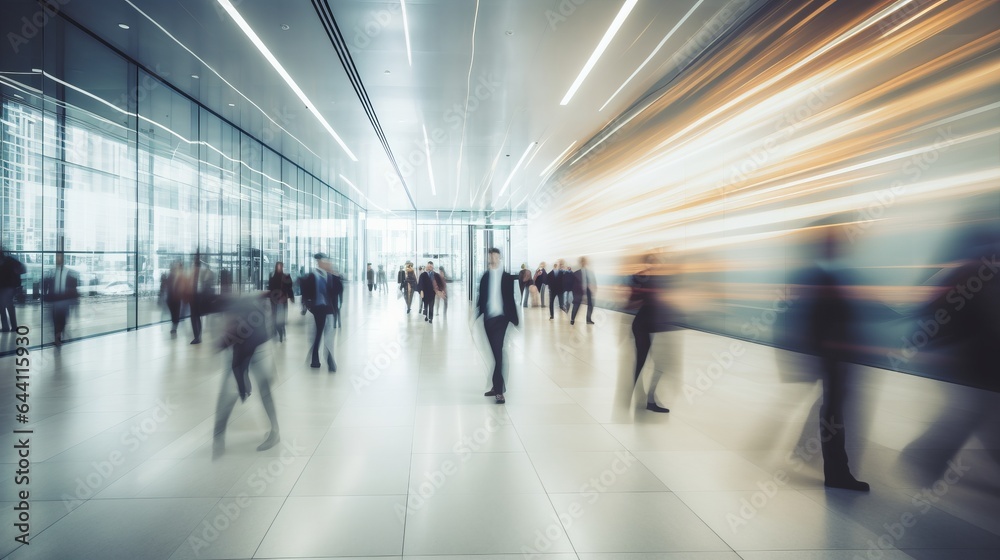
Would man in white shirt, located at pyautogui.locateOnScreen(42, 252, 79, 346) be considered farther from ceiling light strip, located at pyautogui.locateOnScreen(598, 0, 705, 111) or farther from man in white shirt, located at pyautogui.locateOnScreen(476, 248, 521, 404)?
ceiling light strip, located at pyautogui.locateOnScreen(598, 0, 705, 111)

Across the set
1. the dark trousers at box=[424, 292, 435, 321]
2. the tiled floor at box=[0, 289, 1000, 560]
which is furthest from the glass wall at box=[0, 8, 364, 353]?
the dark trousers at box=[424, 292, 435, 321]

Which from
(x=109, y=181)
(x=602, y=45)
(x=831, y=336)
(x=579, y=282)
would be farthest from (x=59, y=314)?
(x=831, y=336)

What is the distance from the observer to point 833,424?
3201mm

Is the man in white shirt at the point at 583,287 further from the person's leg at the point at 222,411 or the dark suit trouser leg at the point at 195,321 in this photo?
the person's leg at the point at 222,411

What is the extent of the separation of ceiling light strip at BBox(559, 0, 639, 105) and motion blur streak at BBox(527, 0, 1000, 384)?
2088 millimetres

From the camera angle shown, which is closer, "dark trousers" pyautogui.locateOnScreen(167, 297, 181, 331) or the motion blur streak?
the motion blur streak

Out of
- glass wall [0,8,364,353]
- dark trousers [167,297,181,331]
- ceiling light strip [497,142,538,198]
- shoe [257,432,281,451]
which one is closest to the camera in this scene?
shoe [257,432,281,451]

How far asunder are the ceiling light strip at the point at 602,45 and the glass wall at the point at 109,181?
6978 millimetres

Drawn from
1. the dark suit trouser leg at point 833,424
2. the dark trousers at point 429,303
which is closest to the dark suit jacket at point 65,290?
the dark trousers at point 429,303

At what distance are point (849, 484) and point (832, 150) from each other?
571 cm

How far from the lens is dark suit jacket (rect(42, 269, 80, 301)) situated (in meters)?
8.63

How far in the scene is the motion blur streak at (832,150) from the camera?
5.46 meters

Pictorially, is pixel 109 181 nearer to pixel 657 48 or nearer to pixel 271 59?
pixel 271 59

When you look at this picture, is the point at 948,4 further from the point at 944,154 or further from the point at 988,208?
the point at 988,208
